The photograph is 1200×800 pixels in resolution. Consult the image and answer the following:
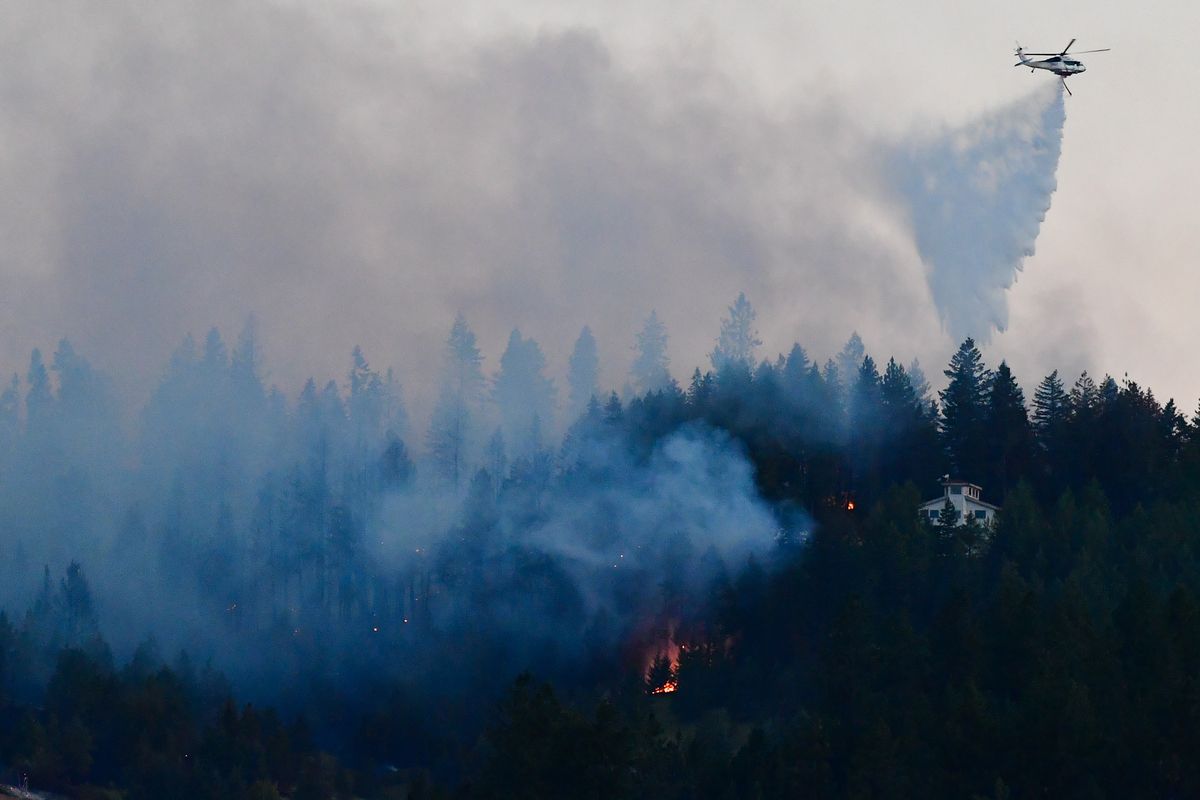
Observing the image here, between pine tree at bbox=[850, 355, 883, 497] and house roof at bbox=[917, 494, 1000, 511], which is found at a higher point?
pine tree at bbox=[850, 355, 883, 497]

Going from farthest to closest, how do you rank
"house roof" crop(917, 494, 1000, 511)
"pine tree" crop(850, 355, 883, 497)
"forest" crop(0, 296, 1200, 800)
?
"pine tree" crop(850, 355, 883, 497) → "house roof" crop(917, 494, 1000, 511) → "forest" crop(0, 296, 1200, 800)

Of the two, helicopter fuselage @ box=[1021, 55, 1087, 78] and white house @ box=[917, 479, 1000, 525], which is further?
white house @ box=[917, 479, 1000, 525]

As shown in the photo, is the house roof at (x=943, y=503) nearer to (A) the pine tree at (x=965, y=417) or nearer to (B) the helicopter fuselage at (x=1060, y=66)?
(A) the pine tree at (x=965, y=417)

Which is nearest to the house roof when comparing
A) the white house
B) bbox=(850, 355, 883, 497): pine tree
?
the white house

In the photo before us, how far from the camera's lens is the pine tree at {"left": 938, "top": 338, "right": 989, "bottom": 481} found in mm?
121875

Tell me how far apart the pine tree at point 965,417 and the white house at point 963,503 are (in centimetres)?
253

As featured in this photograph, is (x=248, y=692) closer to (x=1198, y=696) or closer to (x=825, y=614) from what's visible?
(x=825, y=614)

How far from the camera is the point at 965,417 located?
124 m

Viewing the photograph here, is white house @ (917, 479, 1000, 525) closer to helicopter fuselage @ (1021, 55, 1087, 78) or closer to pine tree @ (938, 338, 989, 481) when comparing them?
pine tree @ (938, 338, 989, 481)

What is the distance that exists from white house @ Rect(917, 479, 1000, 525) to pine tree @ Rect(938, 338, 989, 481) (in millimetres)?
2527

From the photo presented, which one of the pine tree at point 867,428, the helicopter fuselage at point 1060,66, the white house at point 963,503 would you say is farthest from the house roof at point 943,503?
the helicopter fuselage at point 1060,66

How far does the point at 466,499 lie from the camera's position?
427ft

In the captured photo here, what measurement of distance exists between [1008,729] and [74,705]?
169 ft

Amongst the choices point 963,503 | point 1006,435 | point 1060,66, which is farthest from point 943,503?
point 1060,66
